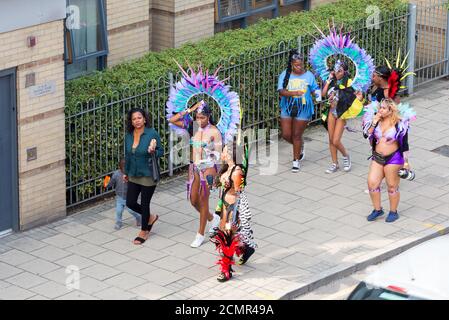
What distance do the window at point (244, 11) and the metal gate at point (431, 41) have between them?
93.1 inches

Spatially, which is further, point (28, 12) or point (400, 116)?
point (400, 116)

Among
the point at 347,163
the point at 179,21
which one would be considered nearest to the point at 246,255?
the point at 347,163

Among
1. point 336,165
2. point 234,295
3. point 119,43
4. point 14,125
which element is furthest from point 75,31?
point 234,295

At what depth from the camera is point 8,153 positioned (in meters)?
16.3

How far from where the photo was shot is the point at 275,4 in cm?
2234

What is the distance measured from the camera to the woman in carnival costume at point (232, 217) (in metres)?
15.2

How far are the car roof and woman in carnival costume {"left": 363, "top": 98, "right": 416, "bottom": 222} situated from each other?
472 centimetres

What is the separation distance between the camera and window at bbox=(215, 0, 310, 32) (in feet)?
69.8

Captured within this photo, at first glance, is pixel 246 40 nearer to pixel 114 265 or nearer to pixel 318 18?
pixel 318 18

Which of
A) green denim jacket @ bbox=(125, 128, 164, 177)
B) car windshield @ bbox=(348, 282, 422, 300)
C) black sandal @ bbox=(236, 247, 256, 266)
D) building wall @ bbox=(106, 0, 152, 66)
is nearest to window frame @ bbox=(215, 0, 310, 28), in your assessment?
building wall @ bbox=(106, 0, 152, 66)

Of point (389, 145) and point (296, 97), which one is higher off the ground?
point (296, 97)

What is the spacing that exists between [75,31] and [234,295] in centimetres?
563

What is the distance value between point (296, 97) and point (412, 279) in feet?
24.2

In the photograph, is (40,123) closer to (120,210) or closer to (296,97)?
(120,210)
